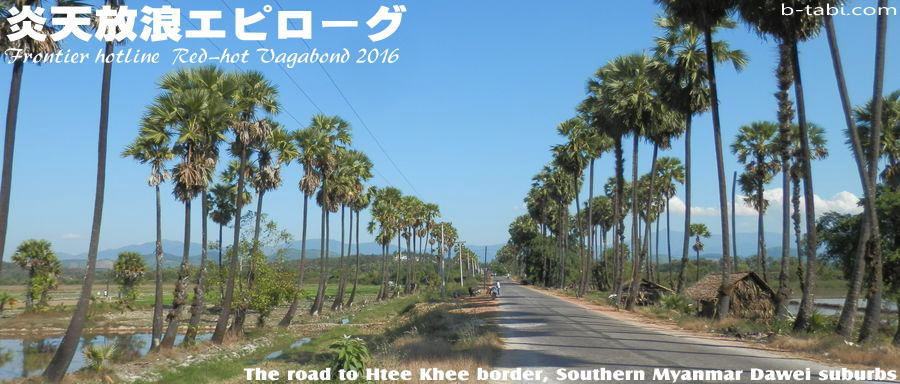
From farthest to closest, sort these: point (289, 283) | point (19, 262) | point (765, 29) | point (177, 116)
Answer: point (19, 262), point (289, 283), point (177, 116), point (765, 29)

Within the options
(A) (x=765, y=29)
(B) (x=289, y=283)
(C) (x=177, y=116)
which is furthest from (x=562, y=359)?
(B) (x=289, y=283)

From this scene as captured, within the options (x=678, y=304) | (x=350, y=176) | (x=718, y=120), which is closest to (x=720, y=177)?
(x=718, y=120)

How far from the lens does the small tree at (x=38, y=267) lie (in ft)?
209

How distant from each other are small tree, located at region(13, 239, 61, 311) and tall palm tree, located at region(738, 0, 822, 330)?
206 feet

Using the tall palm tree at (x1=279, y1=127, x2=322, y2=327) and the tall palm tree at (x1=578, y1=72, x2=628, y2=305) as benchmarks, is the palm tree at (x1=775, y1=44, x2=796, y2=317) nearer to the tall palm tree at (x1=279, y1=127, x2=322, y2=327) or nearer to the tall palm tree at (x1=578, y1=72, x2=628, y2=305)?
the tall palm tree at (x1=578, y1=72, x2=628, y2=305)

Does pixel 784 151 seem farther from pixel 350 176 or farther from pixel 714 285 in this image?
pixel 350 176

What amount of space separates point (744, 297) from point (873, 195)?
16.6 m

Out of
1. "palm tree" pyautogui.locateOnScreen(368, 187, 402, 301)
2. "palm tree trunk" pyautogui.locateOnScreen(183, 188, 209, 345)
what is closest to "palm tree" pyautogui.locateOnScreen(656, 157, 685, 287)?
"palm tree" pyautogui.locateOnScreen(368, 187, 402, 301)

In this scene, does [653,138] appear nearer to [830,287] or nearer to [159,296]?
[159,296]

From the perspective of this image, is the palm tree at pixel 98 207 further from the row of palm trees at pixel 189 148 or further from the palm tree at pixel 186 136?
the palm tree at pixel 186 136

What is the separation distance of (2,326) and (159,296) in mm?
33265

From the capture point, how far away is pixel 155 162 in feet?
102

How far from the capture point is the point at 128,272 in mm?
68750

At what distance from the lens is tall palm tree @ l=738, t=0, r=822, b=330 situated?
833 inches
